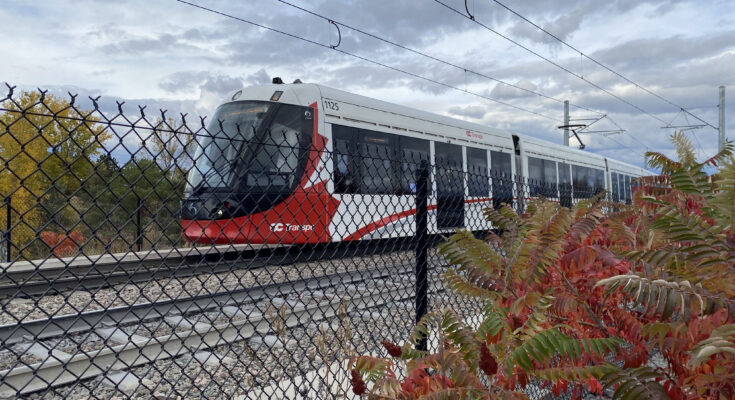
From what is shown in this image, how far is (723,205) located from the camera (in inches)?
66.0

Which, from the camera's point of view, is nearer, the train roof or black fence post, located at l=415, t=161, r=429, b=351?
black fence post, located at l=415, t=161, r=429, b=351

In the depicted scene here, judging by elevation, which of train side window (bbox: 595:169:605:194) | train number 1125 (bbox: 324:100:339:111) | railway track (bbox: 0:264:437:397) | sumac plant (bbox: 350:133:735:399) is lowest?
railway track (bbox: 0:264:437:397)

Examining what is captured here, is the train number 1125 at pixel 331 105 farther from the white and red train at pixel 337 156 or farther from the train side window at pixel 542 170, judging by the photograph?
the train side window at pixel 542 170

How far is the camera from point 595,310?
2.49 metres

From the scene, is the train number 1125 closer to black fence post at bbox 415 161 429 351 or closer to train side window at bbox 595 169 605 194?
black fence post at bbox 415 161 429 351

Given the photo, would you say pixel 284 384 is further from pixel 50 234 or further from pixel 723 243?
pixel 50 234

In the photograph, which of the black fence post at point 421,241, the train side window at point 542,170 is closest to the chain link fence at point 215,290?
the black fence post at point 421,241

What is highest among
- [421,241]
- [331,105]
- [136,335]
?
[331,105]

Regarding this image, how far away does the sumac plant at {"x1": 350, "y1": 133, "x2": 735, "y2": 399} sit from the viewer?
1.56 meters

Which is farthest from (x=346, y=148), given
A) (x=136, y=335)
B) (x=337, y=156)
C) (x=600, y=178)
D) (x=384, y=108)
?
(x=600, y=178)

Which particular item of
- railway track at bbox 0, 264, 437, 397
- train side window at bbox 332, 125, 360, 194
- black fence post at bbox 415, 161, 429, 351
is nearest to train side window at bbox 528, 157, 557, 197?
train side window at bbox 332, 125, 360, 194

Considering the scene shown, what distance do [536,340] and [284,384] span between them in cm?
224

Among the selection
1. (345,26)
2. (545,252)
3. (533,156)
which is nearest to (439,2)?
(345,26)

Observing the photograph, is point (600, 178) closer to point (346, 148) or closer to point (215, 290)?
point (346, 148)
